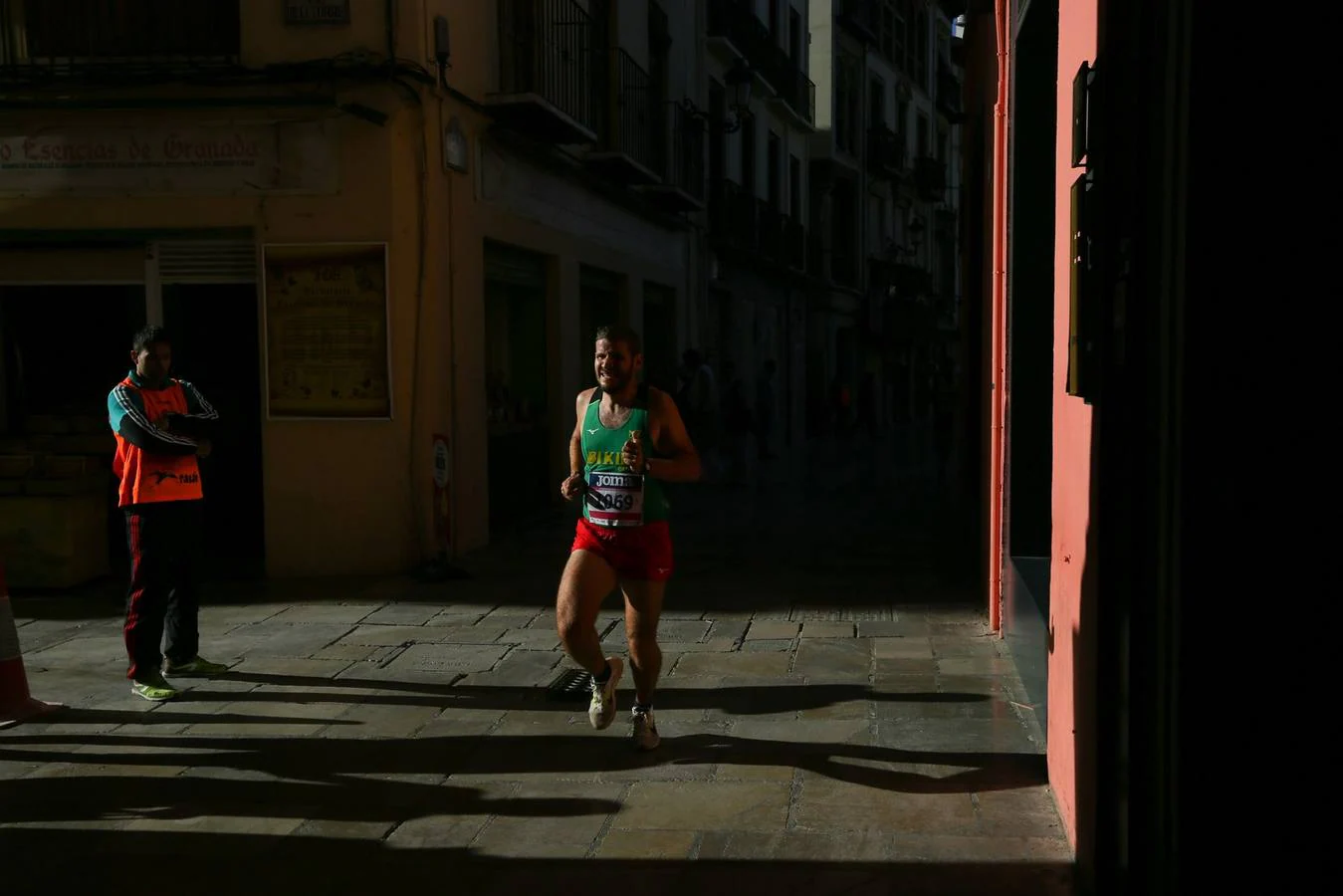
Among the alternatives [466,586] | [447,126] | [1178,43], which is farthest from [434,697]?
[447,126]

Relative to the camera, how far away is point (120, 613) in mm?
8578

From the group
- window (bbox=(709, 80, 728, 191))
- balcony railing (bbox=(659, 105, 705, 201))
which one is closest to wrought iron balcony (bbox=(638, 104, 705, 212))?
balcony railing (bbox=(659, 105, 705, 201))

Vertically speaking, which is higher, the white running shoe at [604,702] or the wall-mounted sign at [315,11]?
the wall-mounted sign at [315,11]

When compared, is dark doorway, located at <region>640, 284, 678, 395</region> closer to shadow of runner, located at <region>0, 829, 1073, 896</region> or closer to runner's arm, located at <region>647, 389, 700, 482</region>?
runner's arm, located at <region>647, 389, 700, 482</region>

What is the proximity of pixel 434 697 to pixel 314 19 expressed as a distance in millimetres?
5752

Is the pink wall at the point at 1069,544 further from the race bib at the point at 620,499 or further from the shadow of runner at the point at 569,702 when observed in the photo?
the race bib at the point at 620,499

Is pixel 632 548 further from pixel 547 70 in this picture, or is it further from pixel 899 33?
pixel 899 33

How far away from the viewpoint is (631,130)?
16.1 metres

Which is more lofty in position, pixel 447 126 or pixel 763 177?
pixel 763 177

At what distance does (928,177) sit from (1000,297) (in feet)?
113

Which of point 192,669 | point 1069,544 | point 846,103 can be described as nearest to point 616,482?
point 1069,544

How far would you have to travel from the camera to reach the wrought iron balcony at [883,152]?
34500 mm

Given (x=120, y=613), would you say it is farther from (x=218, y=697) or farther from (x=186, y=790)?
(x=186, y=790)

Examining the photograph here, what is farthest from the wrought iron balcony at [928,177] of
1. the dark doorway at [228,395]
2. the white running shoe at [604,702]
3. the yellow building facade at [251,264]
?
the white running shoe at [604,702]
